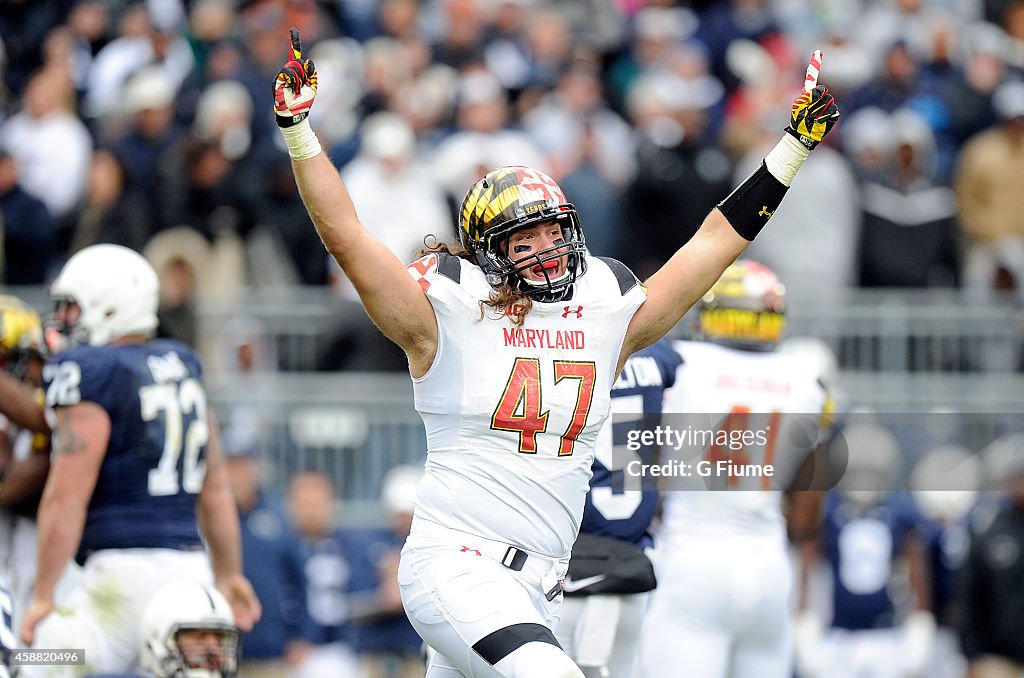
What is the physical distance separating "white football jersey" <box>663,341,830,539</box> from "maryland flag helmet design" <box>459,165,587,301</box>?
82.4 inches

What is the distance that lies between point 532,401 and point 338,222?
0.90 meters

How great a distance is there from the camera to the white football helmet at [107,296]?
823cm

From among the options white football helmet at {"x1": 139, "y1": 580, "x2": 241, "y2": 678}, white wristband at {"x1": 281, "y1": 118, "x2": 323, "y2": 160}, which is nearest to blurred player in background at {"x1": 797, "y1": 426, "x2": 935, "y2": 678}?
white football helmet at {"x1": 139, "y1": 580, "x2": 241, "y2": 678}

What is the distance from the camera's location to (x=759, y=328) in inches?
337

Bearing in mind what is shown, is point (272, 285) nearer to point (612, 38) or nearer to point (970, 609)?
point (612, 38)

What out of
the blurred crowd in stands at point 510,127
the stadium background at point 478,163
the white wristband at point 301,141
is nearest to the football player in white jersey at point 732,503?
the white wristband at point 301,141

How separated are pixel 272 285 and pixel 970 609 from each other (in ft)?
18.5

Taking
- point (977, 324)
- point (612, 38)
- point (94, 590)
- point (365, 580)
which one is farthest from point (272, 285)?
point (94, 590)

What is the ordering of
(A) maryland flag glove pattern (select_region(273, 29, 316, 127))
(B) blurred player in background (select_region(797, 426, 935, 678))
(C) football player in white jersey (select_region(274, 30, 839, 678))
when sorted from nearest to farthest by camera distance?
(A) maryland flag glove pattern (select_region(273, 29, 316, 127)), (C) football player in white jersey (select_region(274, 30, 839, 678)), (B) blurred player in background (select_region(797, 426, 935, 678))

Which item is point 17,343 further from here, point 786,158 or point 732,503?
point 786,158

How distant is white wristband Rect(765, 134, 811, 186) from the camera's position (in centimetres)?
650

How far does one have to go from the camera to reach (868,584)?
1250 centimetres

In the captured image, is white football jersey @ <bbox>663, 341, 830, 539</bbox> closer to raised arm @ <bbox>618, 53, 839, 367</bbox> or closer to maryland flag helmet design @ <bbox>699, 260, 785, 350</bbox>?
maryland flag helmet design @ <bbox>699, 260, 785, 350</bbox>

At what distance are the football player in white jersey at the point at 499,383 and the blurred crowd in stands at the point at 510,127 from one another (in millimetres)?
7147
